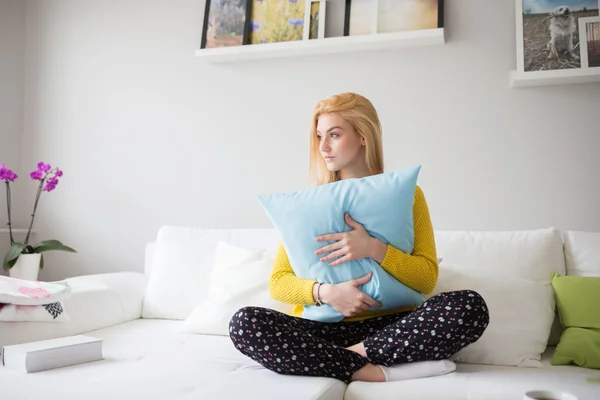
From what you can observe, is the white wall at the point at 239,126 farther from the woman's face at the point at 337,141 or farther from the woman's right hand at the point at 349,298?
the woman's right hand at the point at 349,298

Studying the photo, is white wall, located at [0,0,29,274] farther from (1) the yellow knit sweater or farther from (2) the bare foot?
(2) the bare foot

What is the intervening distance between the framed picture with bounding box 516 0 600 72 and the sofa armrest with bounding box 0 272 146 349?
1716 mm

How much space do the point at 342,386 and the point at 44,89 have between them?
246 cm

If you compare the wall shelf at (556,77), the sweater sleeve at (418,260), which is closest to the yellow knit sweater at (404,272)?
the sweater sleeve at (418,260)

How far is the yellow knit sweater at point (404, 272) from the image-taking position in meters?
1.54

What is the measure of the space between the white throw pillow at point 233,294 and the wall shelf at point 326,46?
94cm

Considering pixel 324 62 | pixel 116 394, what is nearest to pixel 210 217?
pixel 324 62

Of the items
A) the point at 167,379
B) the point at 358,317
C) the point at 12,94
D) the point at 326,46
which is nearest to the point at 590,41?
the point at 326,46

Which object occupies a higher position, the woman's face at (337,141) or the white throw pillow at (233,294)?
the woman's face at (337,141)

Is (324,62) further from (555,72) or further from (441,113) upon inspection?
(555,72)

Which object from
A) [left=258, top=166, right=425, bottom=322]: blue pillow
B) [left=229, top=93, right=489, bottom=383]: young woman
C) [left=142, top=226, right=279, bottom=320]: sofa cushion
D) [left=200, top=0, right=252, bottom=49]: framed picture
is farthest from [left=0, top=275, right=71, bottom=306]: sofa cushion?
[left=200, top=0, right=252, bottom=49]: framed picture

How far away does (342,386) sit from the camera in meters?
1.39

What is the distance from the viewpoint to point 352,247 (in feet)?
4.93

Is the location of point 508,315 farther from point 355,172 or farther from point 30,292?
point 30,292
